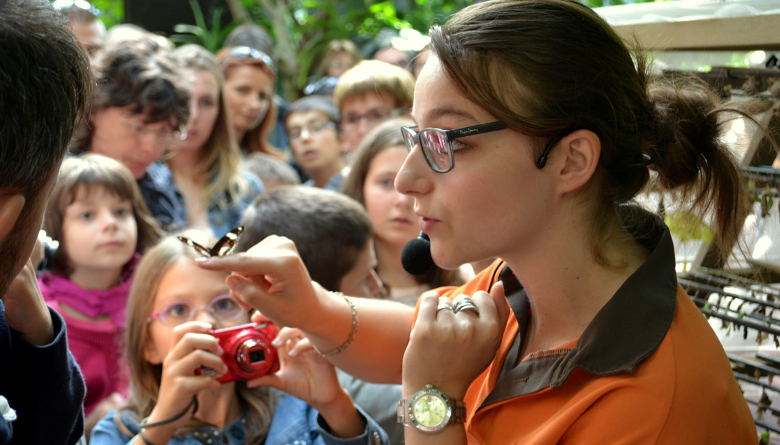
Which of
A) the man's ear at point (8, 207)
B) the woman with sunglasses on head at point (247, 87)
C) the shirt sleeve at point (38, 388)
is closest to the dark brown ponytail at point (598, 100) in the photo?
the man's ear at point (8, 207)

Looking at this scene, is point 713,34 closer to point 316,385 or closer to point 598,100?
point 598,100

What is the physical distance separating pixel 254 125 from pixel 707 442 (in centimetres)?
360

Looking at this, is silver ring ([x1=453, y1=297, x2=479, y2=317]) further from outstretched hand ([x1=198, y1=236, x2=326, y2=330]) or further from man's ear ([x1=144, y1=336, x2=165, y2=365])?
man's ear ([x1=144, y1=336, x2=165, y2=365])

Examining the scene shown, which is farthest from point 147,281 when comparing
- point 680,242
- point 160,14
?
point 160,14

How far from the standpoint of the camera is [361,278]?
209 cm

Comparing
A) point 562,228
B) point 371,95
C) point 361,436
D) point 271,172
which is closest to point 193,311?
point 361,436

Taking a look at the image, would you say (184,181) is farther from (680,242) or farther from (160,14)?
(160,14)

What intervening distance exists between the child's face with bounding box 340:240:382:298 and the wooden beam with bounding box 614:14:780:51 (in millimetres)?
1023

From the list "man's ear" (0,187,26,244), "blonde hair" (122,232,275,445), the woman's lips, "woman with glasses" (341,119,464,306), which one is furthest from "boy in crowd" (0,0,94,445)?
"woman with glasses" (341,119,464,306)

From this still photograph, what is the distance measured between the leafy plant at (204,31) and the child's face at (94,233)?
4.52 m

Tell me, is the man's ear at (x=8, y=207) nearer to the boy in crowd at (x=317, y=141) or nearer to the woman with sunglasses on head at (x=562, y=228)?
the woman with sunglasses on head at (x=562, y=228)

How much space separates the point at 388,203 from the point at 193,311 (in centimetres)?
99

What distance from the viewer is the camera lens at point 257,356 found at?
158 cm

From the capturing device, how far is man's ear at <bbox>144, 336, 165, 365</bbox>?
5.88 ft
